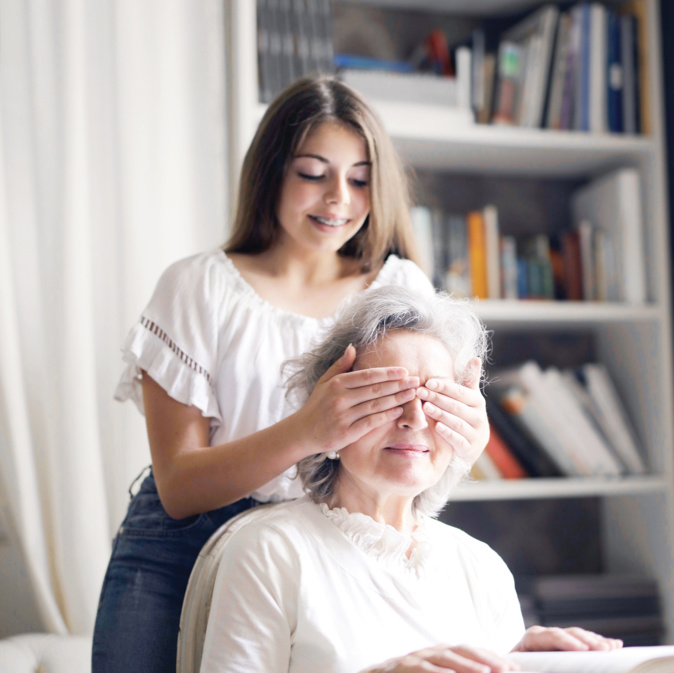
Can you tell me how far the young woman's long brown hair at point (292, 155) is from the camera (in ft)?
4.17

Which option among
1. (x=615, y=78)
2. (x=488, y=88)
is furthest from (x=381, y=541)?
(x=615, y=78)

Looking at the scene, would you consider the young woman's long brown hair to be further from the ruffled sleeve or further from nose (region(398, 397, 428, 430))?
nose (region(398, 397, 428, 430))

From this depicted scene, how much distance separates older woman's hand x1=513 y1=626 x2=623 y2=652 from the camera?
83 cm

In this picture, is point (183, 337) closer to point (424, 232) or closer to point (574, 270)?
point (424, 232)

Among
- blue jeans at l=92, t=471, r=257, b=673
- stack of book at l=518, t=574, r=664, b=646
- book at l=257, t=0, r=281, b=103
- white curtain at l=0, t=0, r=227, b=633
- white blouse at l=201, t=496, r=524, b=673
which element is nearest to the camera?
white blouse at l=201, t=496, r=524, b=673

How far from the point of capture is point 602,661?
76 cm

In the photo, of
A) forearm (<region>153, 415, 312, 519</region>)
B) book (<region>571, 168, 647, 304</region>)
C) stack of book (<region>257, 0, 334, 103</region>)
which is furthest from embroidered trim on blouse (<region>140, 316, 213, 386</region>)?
book (<region>571, 168, 647, 304</region>)

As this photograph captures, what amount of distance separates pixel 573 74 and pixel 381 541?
166 centimetres

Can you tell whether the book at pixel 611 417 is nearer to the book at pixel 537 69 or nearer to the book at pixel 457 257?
the book at pixel 457 257

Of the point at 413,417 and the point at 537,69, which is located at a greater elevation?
the point at 537,69

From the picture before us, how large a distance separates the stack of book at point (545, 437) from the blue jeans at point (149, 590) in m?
1.03

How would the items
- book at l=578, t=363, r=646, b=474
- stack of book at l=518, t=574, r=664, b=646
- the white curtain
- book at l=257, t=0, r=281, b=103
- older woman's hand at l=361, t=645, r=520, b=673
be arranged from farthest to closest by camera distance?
book at l=578, t=363, r=646, b=474, stack of book at l=518, t=574, r=664, b=646, book at l=257, t=0, r=281, b=103, the white curtain, older woman's hand at l=361, t=645, r=520, b=673

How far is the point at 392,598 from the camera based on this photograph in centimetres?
94

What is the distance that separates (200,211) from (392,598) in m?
1.26
